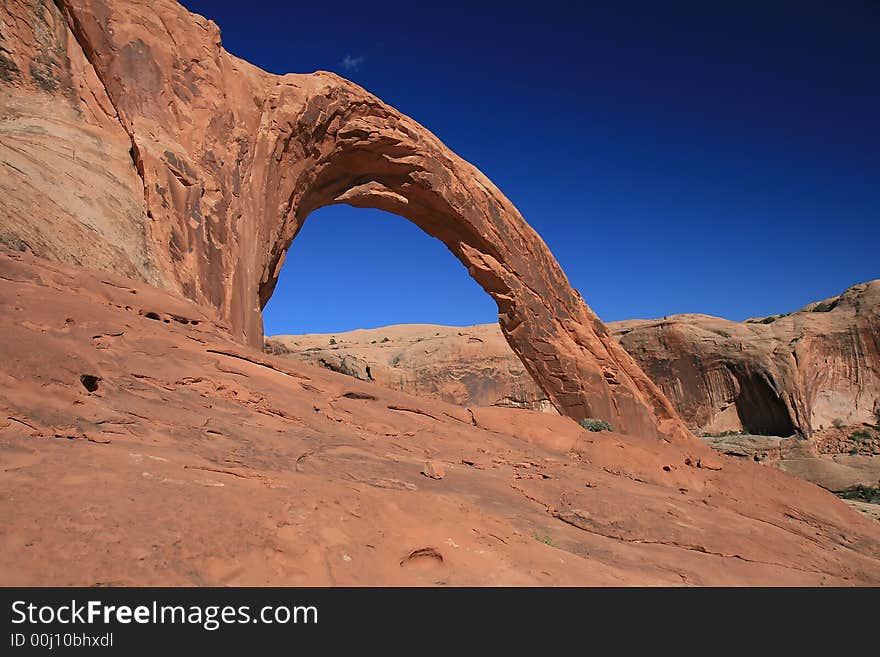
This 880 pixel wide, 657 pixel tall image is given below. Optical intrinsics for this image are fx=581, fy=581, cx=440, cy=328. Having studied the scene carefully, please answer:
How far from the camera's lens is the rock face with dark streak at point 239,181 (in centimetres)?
892

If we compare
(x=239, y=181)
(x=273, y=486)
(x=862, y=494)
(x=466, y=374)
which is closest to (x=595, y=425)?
(x=239, y=181)

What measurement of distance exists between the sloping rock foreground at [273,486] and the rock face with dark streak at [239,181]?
2418 mm

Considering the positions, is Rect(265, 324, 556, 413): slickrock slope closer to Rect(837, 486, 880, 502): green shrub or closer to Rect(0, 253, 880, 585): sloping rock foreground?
Rect(837, 486, 880, 502): green shrub

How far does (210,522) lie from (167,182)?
311 inches

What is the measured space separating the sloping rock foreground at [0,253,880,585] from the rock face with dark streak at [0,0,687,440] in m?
2.42

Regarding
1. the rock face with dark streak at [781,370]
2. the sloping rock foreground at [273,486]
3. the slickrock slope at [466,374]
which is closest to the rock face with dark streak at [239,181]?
the sloping rock foreground at [273,486]

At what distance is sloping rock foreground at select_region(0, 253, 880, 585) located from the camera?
2.86 m

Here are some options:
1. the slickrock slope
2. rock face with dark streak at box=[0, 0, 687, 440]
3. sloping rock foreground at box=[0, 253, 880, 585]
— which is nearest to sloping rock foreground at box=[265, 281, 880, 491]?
the slickrock slope

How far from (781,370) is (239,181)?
81.9ft

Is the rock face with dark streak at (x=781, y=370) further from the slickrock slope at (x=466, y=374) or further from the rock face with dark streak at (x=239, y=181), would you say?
the rock face with dark streak at (x=239, y=181)

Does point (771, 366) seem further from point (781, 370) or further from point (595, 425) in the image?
point (595, 425)
